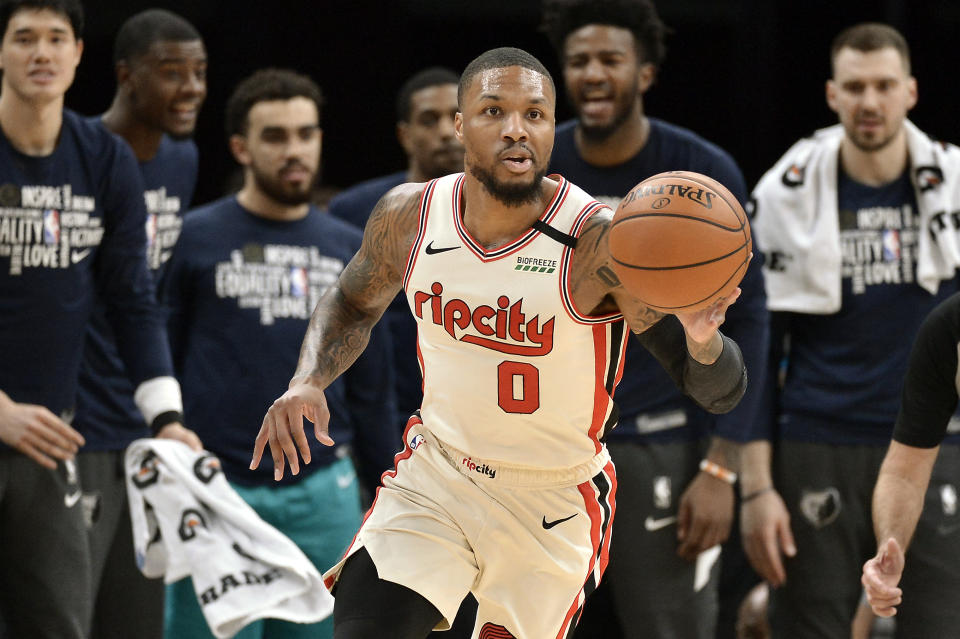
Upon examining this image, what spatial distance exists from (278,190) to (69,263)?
109 cm

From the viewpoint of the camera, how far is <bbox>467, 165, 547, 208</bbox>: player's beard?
12.7 feet

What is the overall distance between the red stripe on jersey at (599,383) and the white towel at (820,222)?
1882 millimetres

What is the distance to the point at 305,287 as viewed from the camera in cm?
562

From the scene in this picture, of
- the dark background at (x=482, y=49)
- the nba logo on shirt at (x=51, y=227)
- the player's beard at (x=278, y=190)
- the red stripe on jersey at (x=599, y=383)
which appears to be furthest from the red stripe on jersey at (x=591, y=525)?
the dark background at (x=482, y=49)

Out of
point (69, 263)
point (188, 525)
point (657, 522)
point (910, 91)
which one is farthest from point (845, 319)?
point (69, 263)

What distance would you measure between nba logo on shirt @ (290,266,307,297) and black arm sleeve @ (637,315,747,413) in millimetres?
2113

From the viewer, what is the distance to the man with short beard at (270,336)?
17.8 ft

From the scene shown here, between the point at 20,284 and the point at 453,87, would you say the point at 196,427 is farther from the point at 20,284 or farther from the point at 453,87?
the point at 453,87

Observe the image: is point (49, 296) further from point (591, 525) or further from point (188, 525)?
point (591, 525)

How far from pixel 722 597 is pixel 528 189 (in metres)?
4.10

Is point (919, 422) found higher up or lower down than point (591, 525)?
higher up

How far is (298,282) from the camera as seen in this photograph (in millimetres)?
5613

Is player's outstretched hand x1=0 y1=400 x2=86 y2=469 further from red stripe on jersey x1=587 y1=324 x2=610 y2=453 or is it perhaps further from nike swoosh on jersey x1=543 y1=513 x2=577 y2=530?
red stripe on jersey x1=587 y1=324 x2=610 y2=453

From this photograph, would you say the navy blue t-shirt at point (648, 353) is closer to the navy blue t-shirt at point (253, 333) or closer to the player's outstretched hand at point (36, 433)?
the navy blue t-shirt at point (253, 333)
